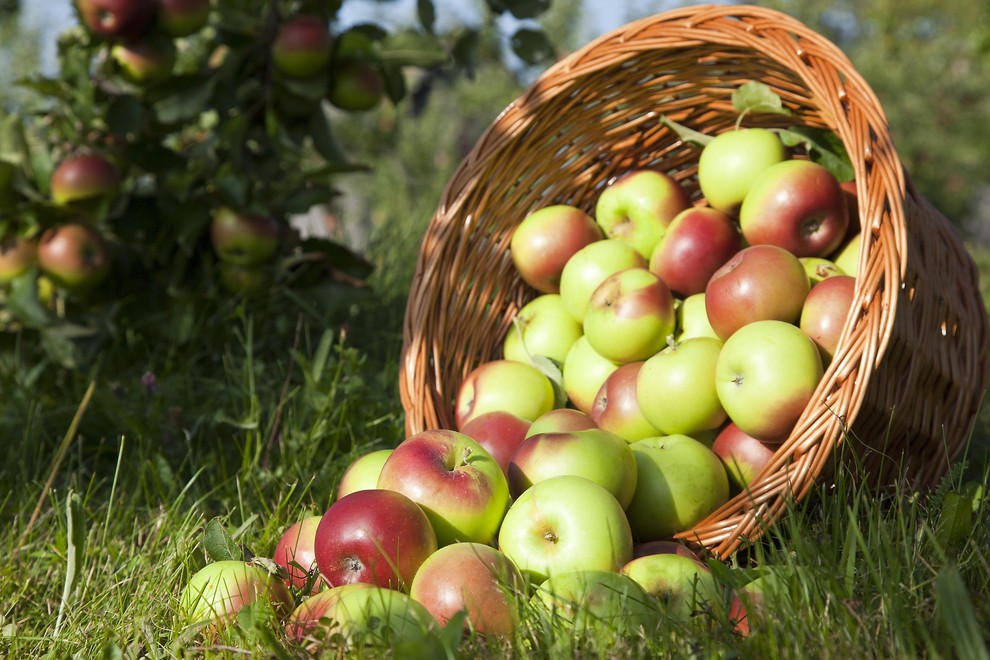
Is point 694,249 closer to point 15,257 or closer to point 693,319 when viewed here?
point 693,319

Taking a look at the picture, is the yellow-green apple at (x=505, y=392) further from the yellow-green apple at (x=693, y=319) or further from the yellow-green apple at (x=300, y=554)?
the yellow-green apple at (x=300, y=554)

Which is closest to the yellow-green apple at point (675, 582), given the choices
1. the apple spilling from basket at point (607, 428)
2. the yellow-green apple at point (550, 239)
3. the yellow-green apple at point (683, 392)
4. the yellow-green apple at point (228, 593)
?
the apple spilling from basket at point (607, 428)

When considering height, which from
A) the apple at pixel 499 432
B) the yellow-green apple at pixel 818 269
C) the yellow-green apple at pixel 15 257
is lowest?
the yellow-green apple at pixel 15 257

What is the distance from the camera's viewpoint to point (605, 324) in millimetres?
1904

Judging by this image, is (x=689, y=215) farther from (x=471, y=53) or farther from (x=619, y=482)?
(x=471, y=53)

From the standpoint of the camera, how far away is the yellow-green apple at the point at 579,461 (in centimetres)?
149

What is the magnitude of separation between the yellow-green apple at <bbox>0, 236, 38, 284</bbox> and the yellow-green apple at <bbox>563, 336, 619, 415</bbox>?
1518 millimetres

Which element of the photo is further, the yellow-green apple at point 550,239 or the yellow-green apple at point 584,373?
the yellow-green apple at point 550,239

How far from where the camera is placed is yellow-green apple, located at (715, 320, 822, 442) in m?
1.53

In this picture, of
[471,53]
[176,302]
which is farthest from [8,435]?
[471,53]

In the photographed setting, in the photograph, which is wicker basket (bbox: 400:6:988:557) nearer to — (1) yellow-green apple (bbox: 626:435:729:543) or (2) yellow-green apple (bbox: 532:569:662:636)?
(1) yellow-green apple (bbox: 626:435:729:543)

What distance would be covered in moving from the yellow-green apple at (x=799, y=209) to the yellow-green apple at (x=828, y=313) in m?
0.21

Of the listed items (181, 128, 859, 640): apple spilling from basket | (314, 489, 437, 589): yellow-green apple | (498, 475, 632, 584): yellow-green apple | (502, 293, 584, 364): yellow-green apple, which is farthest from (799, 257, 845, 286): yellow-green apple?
(314, 489, 437, 589): yellow-green apple

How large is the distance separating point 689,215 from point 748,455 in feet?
2.02
